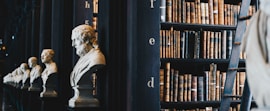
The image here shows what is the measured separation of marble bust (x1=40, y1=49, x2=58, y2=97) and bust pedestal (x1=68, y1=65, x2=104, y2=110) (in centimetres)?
136

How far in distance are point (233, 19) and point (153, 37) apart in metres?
1.20

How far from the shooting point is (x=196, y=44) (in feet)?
10.1

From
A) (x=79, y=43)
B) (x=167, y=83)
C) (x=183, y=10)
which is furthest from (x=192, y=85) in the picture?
(x=79, y=43)

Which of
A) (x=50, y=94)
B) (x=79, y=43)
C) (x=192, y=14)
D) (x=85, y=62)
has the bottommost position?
(x=50, y=94)

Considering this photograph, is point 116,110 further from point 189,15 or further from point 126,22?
point 189,15

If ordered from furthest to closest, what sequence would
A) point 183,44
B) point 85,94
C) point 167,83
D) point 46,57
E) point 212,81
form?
point 46,57, point 212,81, point 183,44, point 167,83, point 85,94

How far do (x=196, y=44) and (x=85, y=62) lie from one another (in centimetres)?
103

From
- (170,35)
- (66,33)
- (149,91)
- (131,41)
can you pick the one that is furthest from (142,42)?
(66,33)

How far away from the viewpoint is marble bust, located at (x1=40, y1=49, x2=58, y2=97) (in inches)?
149

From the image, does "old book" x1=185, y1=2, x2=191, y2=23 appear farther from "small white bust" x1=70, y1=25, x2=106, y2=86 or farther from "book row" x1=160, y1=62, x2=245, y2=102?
"small white bust" x1=70, y1=25, x2=106, y2=86

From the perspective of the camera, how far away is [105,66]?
2.39 metres

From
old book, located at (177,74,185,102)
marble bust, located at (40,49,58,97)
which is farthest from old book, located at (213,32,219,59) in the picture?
marble bust, located at (40,49,58,97)

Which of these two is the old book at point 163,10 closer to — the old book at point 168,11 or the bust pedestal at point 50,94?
the old book at point 168,11

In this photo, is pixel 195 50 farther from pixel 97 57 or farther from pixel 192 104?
pixel 97 57
